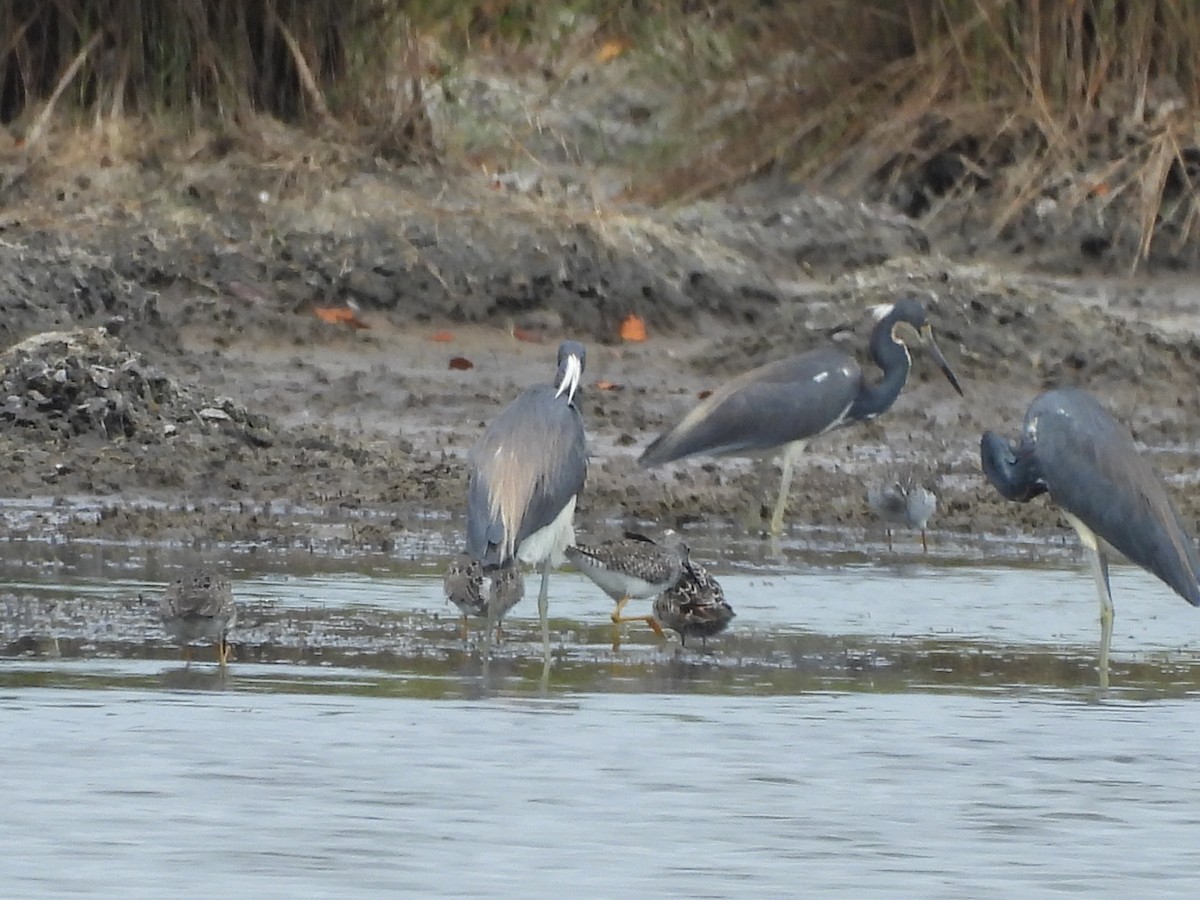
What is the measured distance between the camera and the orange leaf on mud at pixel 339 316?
527 inches

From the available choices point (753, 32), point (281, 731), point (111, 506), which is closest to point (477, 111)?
point (753, 32)

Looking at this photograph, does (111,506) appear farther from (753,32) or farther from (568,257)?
(753,32)

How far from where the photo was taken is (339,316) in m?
13.4

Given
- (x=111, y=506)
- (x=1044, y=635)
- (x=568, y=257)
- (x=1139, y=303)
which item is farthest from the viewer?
(x=1139, y=303)

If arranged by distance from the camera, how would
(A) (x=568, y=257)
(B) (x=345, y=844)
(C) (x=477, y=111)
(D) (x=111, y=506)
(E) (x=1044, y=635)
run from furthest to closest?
(C) (x=477, y=111) → (A) (x=568, y=257) → (D) (x=111, y=506) → (E) (x=1044, y=635) → (B) (x=345, y=844)

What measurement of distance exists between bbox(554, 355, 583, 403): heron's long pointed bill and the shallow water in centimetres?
74

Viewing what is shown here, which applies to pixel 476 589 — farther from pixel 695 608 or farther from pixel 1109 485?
pixel 1109 485

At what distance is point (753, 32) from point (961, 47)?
142 centimetres

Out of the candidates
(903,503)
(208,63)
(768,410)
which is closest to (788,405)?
(768,410)

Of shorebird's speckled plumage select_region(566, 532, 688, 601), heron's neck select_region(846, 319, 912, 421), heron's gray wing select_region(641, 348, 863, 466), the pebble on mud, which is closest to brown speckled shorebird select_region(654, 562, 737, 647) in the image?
shorebird's speckled plumage select_region(566, 532, 688, 601)

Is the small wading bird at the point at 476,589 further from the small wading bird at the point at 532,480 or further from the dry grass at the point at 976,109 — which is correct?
the dry grass at the point at 976,109

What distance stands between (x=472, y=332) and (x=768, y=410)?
8.08ft

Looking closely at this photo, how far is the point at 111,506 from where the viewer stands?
10398 millimetres

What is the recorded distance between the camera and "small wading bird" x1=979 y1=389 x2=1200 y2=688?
890 cm
